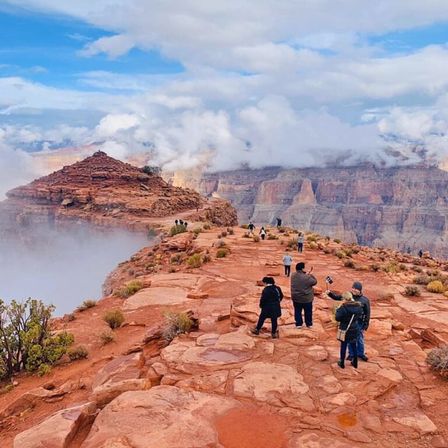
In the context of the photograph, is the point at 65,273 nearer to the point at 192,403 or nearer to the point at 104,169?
the point at 104,169

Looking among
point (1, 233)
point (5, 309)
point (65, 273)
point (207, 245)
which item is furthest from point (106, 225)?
point (5, 309)

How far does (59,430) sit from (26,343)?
5.83 meters

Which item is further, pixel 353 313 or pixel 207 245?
pixel 207 245

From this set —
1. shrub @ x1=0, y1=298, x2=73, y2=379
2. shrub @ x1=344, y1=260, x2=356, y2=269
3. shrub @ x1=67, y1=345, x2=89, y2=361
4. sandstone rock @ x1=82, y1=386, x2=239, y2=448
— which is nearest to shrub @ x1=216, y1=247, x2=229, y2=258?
shrub @ x1=344, y1=260, x2=356, y2=269

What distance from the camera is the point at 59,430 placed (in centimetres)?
647

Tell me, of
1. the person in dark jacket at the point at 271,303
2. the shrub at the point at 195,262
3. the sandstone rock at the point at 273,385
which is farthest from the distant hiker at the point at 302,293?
the shrub at the point at 195,262

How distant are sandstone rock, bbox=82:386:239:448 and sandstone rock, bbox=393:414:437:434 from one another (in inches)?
98.9

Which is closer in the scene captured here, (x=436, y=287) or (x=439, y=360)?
(x=439, y=360)

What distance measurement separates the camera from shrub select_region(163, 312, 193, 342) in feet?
35.3

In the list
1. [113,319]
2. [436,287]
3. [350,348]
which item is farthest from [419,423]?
[436,287]

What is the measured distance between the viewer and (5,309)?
12062mm

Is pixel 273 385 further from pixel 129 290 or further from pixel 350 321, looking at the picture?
pixel 129 290

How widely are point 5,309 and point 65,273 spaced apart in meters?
45.9

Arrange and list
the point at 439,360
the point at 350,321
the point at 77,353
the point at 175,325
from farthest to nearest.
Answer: the point at 77,353 < the point at 175,325 < the point at 439,360 < the point at 350,321
